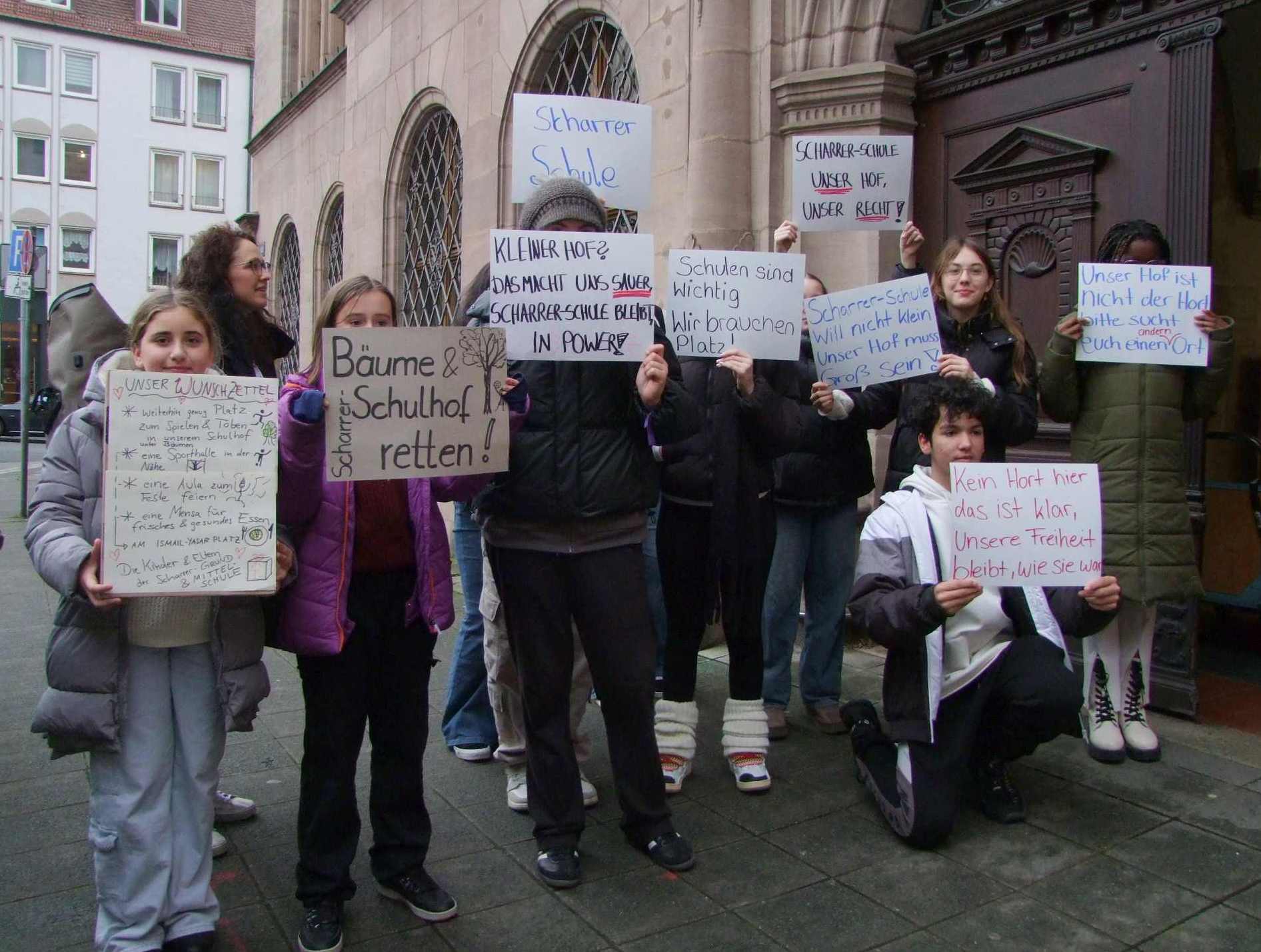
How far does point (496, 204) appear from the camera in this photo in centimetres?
912

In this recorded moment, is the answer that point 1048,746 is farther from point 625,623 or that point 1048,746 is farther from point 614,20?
point 614,20

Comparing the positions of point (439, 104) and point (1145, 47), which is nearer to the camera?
point (1145, 47)

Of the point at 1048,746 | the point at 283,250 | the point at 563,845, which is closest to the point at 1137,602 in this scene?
the point at 1048,746

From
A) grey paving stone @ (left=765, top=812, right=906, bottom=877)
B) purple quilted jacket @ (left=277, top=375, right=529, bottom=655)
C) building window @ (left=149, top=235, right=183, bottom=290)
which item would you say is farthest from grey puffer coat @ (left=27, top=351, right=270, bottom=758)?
building window @ (left=149, top=235, right=183, bottom=290)

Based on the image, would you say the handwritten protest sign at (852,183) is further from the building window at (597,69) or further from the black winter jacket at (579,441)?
the building window at (597,69)

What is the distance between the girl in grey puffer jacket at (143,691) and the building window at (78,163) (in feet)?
143

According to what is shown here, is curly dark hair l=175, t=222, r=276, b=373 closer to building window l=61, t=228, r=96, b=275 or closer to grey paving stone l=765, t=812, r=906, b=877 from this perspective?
grey paving stone l=765, t=812, r=906, b=877

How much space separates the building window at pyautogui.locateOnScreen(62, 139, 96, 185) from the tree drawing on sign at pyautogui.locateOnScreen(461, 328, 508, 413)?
4365cm

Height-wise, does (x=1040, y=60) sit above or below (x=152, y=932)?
above

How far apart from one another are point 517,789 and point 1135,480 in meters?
2.65

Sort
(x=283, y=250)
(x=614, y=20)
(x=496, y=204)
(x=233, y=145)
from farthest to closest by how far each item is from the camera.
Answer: (x=233, y=145) < (x=283, y=250) < (x=496, y=204) < (x=614, y=20)

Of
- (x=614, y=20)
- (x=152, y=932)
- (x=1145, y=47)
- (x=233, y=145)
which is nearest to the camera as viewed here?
(x=152, y=932)

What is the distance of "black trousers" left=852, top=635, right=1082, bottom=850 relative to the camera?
345cm

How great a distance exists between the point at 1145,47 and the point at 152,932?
200 inches
